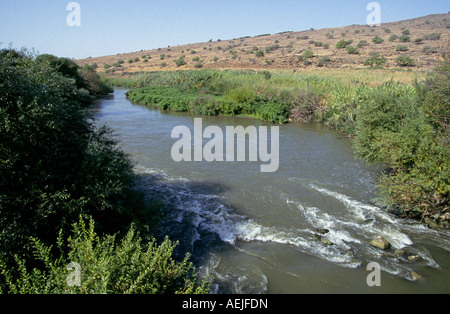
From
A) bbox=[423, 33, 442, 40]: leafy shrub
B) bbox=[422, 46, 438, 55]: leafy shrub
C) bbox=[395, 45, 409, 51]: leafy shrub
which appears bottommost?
bbox=[422, 46, 438, 55]: leafy shrub

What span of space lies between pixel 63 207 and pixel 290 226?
6.15 meters

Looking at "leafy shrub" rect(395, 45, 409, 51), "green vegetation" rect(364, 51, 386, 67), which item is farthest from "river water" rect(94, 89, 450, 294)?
"leafy shrub" rect(395, 45, 409, 51)

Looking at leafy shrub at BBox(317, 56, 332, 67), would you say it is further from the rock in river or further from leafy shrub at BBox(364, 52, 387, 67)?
the rock in river

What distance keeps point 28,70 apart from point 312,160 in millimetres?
12041

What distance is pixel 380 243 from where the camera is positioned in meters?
7.80

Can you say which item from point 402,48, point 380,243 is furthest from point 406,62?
point 380,243

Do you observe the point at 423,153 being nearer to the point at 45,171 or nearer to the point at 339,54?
the point at 45,171

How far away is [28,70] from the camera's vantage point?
7.29 m

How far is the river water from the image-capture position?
22.0 ft

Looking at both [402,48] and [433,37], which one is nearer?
[402,48]

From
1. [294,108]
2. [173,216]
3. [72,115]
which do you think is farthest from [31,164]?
[294,108]

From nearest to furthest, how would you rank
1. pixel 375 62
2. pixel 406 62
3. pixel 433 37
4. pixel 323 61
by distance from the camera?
pixel 406 62
pixel 375 62
pixel 323 61
pixel 433 37

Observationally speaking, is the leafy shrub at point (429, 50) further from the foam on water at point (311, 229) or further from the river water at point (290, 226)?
the foam on water at point (311, 229)

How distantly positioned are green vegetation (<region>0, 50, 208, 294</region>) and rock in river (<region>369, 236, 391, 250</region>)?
5019 millimetres
